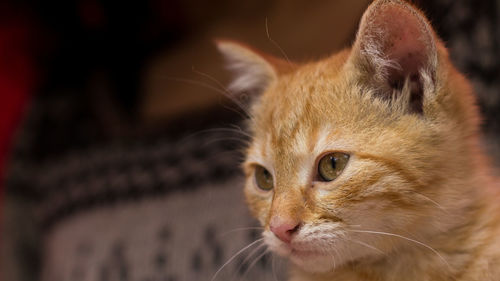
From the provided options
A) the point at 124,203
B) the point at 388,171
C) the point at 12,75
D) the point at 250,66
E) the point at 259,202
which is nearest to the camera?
the point at 388,171

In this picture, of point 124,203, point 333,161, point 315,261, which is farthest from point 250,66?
point 124,203

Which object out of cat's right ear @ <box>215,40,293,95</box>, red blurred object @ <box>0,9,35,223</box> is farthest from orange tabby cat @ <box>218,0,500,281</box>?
red blurred object @ <box>0,9,35,223</box>

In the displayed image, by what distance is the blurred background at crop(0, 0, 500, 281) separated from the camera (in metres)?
1.52

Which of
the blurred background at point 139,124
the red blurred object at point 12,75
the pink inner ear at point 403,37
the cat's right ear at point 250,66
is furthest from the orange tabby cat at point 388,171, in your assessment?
the red blurred object at point 12,75

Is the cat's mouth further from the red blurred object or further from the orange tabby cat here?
the red blurred object

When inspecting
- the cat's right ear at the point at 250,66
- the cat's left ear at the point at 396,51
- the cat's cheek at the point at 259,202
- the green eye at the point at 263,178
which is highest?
the cat's right ear at the point at 250,66

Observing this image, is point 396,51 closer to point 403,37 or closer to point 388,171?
point 403,37

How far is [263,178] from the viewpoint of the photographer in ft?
3.40

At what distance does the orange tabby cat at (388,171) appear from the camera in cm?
82

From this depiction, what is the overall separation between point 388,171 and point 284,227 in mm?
186

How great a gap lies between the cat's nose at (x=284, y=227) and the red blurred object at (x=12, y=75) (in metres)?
1.61

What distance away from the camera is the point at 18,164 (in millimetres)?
2152

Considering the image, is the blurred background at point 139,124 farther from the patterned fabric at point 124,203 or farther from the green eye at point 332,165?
the green eye at point 332,165

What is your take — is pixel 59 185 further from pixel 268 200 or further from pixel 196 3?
pixel 268 200
